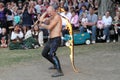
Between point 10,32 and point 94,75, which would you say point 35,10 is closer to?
point 10,32

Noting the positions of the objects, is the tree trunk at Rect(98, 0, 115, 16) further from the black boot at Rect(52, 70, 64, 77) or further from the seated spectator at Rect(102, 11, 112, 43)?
the black boot at Rect(52, 70, 64, 77)

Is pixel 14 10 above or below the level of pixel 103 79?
above

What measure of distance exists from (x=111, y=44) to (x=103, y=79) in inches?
254

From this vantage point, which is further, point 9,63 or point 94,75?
point 9,63

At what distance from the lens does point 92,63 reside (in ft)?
37.9

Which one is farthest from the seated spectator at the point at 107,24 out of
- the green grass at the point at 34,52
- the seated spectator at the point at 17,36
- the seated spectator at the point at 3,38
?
the seated spectator at the point at 3,38

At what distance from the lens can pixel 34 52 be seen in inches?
549

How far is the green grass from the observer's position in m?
12.2

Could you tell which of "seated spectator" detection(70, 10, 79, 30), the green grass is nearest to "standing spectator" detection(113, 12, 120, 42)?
the green grass

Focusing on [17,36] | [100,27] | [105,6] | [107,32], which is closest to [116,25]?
[107,32]

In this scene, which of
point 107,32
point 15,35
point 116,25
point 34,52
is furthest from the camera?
point 116,25

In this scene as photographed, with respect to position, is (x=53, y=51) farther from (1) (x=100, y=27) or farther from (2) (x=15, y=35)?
Result: (1) (x=100, y=27)

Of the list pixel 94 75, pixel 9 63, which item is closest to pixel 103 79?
pixel 94 75

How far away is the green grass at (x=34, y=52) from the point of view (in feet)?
40.2
